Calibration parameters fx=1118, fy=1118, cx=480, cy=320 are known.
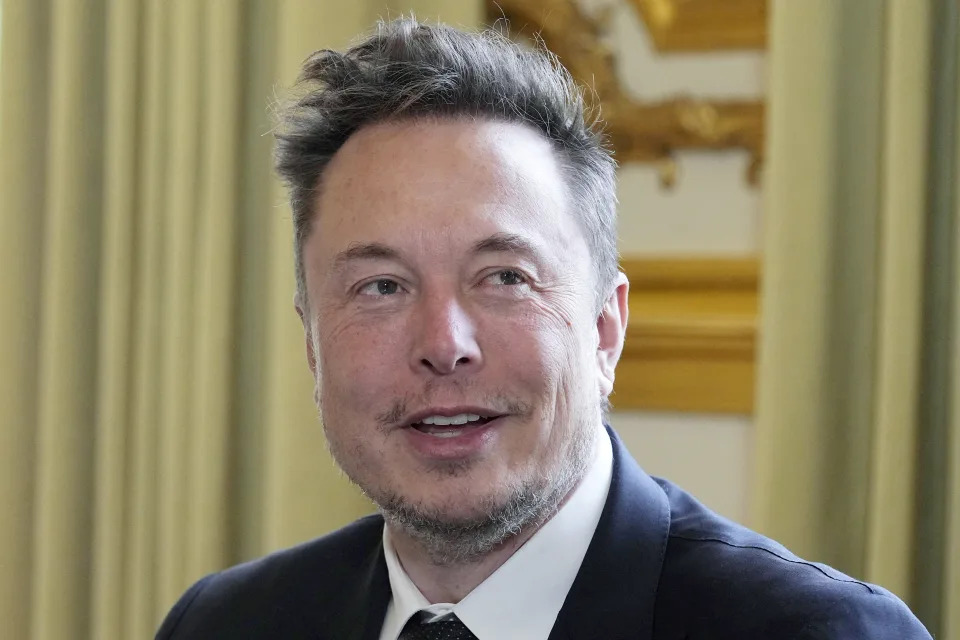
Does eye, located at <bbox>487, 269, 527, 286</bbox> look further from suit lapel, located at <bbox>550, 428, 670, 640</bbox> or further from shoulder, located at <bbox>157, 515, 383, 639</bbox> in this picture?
shoulder, located at <bbox>157, 515, 383, 639</bbox>

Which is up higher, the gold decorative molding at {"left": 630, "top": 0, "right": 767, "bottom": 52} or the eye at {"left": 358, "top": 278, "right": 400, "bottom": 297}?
the gold decorative molding at {"left": 630, "top": 0, "right": 767, "bottom": 52}

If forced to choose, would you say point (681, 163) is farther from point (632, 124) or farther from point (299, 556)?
point (299, 556)

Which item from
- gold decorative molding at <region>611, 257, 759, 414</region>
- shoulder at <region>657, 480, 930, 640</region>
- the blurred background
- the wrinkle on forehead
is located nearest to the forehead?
the wrinkle on forehead

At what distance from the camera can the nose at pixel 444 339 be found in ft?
3.71

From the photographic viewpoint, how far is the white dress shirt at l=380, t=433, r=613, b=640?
3.99 feet

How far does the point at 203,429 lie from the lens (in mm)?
1928

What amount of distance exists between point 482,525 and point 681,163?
0.93m

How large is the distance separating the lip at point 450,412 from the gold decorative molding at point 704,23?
0.97 meters

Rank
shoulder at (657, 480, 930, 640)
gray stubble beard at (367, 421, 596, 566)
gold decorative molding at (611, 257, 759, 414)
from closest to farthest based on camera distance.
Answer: shoulder at (657, 480, 930, 640), gray stubble beard at (367, 421, 596, 566), gold decorative molding at (611, 257, 759, 414)

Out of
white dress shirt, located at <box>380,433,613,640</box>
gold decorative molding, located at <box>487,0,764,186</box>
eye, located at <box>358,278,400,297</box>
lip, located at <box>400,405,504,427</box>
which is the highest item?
gold decorative molding, located at <box>487,0,764,186</box>

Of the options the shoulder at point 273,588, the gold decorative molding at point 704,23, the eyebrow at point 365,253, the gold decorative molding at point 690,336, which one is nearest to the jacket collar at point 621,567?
the shoulder at point 273,588

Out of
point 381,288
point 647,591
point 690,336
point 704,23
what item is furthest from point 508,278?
point 704,23

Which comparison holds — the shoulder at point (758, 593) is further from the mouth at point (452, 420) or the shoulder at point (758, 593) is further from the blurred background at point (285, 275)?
the blurred background at point (285, 275)

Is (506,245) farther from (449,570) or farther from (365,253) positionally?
(449,570)
